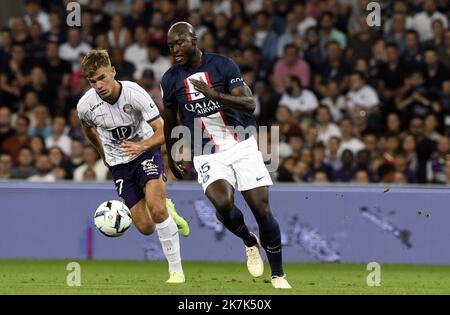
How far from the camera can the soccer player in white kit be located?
11648 millimetres

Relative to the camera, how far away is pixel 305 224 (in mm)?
15562

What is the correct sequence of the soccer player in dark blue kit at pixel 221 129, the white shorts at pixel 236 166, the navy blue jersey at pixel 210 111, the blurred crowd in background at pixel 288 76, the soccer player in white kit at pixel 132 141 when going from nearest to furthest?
1. the soccer player in dark blue kit at pixel 221 129
2. the white shorts at pixel 236 166
3. the navy blue jersey at pixel 210 111
4. the soccer player in white kit at pixel 132 141
5. the blurred crowd in background at pixel 288 76

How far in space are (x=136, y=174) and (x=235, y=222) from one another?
1.20 m

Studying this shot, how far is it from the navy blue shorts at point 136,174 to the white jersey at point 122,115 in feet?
0.32

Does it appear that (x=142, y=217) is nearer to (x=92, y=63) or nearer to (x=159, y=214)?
(x=159, y=214)

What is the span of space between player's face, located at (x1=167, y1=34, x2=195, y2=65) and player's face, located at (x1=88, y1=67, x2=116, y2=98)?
2.56ft

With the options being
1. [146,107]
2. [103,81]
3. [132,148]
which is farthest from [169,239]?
[103,81]

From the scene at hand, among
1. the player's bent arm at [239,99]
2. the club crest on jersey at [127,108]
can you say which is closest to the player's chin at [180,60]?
the player's bent arm at [239,99]

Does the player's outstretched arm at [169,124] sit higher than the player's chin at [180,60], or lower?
lower

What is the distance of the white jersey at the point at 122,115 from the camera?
11.8 meters

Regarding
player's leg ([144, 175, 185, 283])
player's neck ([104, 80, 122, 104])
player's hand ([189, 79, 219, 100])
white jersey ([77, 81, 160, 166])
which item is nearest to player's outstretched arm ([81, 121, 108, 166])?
white jersey ([77, 81, 160, 166])

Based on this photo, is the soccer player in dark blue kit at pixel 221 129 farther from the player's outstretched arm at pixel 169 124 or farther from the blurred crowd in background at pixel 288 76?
the blurred crowd in background at pixel 288 76

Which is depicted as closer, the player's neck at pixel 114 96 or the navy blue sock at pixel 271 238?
the navy blue sock at pixel 271 238
